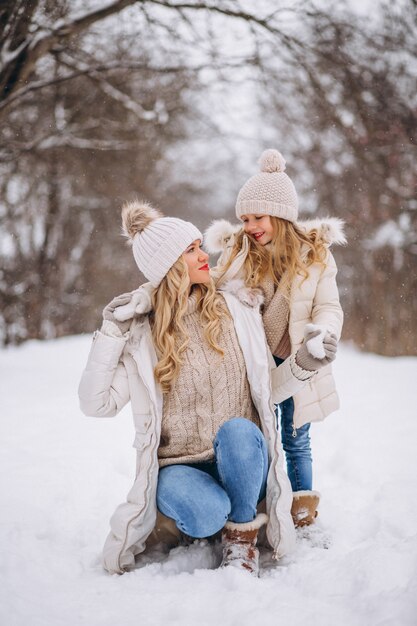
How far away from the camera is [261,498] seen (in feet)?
7.66

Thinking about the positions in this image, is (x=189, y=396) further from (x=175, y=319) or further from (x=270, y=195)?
(x=270, y=195)

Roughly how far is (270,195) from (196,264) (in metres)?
0.53

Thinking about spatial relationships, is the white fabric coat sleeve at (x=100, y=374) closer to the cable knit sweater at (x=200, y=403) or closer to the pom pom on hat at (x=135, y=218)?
the cable knit sweater at (x=200, y=403)

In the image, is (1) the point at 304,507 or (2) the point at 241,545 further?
(1) the point at 304,507

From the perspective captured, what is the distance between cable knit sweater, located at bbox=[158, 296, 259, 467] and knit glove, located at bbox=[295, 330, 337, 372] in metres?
0.26

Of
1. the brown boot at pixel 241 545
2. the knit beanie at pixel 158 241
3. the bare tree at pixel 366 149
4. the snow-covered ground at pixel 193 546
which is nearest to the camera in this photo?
the snow-covered ground at pixel 193 546

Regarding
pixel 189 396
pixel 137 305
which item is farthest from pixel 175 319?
pixel 189 396

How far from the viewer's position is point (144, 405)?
227 cm

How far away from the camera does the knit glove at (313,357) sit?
7.17 ft

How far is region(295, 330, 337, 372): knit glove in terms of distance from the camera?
Result: 219cm

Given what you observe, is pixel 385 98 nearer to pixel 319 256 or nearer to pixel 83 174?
pixel 319 256

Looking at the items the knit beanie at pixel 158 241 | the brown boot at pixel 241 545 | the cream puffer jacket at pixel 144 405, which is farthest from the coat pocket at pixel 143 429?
the knit beanie at pixel 158 241

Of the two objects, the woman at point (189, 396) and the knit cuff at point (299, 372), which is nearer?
the woman at point (189, 396)

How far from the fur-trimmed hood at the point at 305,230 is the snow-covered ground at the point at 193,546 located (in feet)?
4.29
